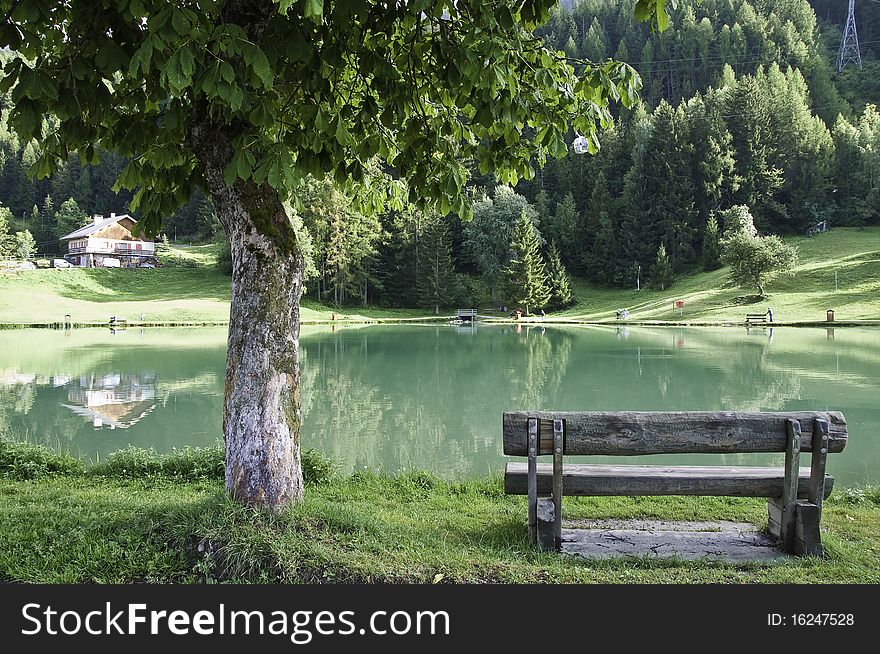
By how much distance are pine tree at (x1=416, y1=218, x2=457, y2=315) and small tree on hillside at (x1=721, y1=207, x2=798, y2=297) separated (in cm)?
2537

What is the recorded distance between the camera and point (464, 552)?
439 cm

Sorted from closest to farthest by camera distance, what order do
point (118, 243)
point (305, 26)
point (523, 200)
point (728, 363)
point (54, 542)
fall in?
1. point (305, 26)
2. point (54, 542)
3. point (728, 363)
4. point (523, 200)
5. point (118, 243)

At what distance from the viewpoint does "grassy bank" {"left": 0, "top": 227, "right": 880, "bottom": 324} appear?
44.5m

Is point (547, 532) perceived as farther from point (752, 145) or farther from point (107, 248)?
point (107, 248)

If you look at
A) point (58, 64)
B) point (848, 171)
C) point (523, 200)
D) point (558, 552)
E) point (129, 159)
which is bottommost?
point (558, 552)

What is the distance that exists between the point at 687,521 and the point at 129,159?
563cm

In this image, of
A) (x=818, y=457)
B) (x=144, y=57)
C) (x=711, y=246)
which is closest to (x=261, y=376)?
(x=144, y=57)

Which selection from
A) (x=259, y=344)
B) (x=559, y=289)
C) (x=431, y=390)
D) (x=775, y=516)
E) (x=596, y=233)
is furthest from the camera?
(x=596, y=233)

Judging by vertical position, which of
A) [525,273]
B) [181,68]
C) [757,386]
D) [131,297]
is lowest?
[131,297]

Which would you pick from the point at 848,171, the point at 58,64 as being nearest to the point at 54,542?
the point at 58,64

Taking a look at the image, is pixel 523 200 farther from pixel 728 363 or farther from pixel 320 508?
pixel 320 508

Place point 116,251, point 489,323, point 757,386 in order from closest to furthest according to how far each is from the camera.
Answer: point 757,386
point 489,323
point 116,251

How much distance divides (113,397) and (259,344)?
1176 cm

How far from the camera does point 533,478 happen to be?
180 inches
